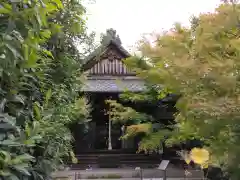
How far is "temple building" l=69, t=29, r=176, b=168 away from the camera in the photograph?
10.9 metres

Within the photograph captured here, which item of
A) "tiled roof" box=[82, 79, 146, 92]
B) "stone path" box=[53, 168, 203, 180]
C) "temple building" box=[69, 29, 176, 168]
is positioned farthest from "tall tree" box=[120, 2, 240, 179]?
"tiled roof" box=[82, 79, 146, 92]

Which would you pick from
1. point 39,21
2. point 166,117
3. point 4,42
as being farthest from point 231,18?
point 166,117

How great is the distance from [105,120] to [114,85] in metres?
1.61

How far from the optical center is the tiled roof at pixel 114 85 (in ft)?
36.7

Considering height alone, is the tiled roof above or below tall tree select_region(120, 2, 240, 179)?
above

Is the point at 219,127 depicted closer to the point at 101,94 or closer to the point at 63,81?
the point at 63,81

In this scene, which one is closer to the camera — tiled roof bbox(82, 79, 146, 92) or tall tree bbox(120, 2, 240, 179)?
tall tree bbox(120, 2, 240, 179)

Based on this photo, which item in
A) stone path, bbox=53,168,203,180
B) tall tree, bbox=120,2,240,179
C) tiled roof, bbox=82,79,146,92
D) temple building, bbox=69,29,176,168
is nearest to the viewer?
tall tree, bbox=120,2,240,179

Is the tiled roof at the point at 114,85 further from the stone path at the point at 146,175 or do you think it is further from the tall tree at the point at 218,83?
the tall tree at the point at 218,83

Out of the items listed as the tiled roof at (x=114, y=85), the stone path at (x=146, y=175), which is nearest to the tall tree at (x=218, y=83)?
the stone path at (x=146, y=175)

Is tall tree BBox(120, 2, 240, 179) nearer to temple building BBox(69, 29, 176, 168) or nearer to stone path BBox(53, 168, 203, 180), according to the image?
stone path BBox(53, 168, 203, 180)

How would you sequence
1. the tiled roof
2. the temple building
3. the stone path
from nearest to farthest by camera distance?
1. the stone path
2. the temple building
3. the tiled roof

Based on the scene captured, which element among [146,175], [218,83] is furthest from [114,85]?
[218,83]

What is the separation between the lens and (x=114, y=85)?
11.6 meters
